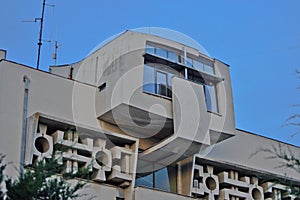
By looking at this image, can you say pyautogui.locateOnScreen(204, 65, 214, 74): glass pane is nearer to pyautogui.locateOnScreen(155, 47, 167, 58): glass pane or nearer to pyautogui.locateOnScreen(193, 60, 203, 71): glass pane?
pyautogui.locateOnScreen(193, 60, 203, 71): glass pane

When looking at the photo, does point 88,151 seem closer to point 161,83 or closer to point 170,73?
point 161,83

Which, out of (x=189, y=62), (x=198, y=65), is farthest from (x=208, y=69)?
(x=189, y=62)

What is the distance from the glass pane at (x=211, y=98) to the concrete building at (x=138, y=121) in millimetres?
30

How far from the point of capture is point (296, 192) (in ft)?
30.1

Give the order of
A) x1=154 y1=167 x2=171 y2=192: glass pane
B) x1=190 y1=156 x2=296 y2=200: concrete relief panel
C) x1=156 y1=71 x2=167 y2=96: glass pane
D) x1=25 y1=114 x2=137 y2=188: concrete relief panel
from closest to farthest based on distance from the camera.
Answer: x1=25 y1=114 x2=137 y2=188: concrete relief panel, x1=156 y1=71 x2=167 y2=96: glass pane, x1=154 y1=167 x2=171 y2=192: glass pane, x1=190 y1=156 x2=296 y2=200: concrete relief panel

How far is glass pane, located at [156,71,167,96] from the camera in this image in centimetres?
1559

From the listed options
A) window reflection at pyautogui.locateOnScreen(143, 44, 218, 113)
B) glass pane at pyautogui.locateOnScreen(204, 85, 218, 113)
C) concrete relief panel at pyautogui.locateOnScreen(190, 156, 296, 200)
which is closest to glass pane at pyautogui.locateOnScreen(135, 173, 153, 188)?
concrete relief panel at pyautogui.locateOnScreen(190, 156, 296, 200)

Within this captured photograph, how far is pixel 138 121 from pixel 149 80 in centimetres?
102

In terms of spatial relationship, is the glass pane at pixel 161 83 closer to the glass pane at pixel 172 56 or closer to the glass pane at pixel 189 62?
the glass pane at pixel 172 56

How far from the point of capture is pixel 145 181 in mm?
15656

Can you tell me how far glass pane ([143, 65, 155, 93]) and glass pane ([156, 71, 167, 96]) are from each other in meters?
0.17

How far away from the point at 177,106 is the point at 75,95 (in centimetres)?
245

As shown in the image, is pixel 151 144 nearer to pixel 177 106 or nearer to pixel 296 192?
pixel 177 106

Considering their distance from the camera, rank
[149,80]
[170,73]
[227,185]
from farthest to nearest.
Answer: [227,185]
[170,73]
[149,80]
